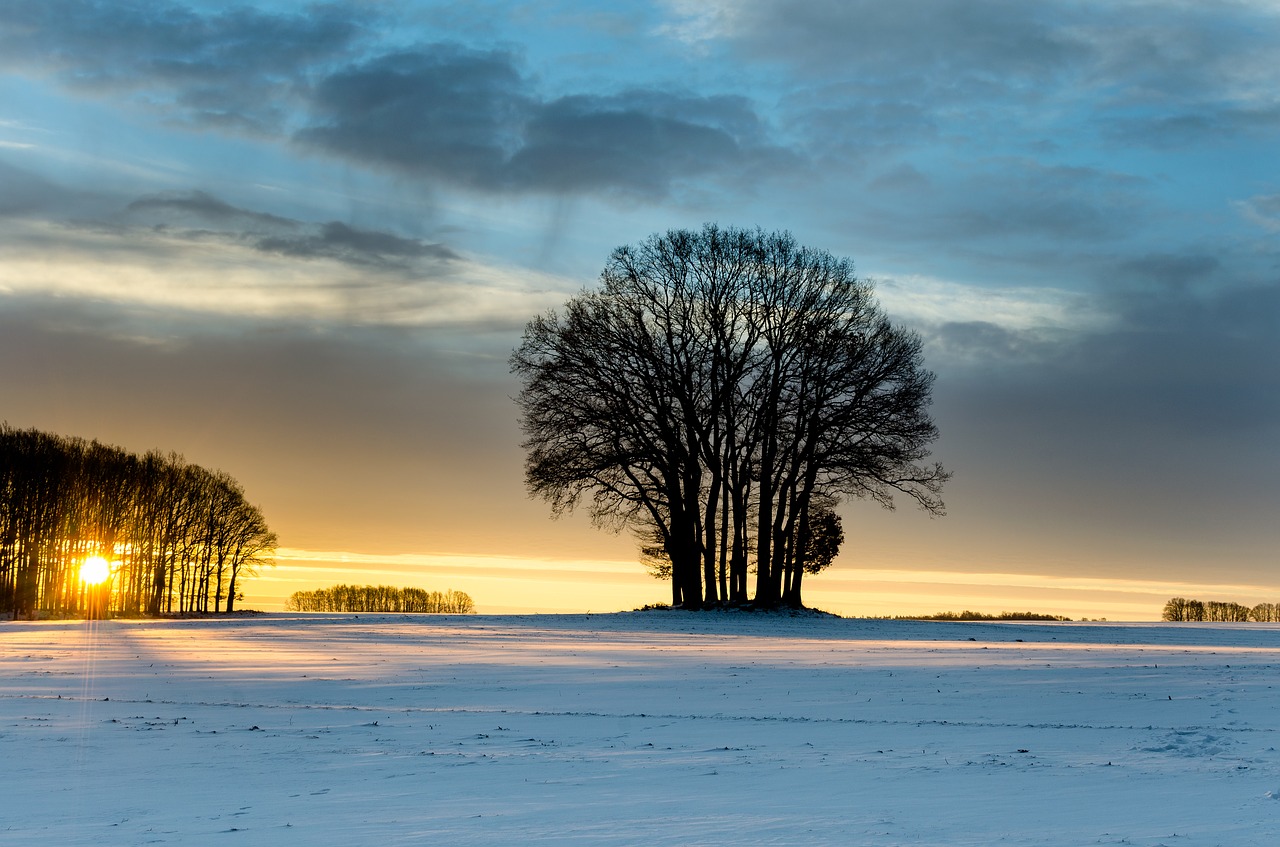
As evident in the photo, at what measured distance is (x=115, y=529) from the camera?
79312 millimetres

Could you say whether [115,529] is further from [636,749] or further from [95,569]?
[636,749]

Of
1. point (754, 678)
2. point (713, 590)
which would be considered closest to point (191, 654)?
point (754, 678)

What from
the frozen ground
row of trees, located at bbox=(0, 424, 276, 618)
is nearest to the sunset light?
row of trees, located at bbox=(0, 424, 276, 618)

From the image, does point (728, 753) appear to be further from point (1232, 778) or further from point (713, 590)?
point (713, 590)

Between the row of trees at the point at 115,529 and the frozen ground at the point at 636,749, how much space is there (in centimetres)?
5597

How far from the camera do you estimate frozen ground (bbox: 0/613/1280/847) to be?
8.16m

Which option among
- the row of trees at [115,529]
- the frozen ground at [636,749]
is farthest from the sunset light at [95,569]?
the frozen ground at [636,749]

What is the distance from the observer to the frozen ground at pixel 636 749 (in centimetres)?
816

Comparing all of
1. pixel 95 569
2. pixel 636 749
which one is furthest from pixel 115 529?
pixel 636 749

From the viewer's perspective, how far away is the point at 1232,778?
9812 millimetres

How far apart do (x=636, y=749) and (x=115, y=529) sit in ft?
250

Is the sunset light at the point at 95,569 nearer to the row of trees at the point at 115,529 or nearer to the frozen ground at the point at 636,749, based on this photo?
the row of trees at the point at 115,529

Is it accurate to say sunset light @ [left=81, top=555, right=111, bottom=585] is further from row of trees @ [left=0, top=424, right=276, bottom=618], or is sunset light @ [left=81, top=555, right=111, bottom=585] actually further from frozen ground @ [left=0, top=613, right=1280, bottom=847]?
frozen ground @ [left=0, top=613, right=1280, bottom=847]

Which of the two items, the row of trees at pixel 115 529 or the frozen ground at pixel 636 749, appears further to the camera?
the row of trees at pixel 115 529
